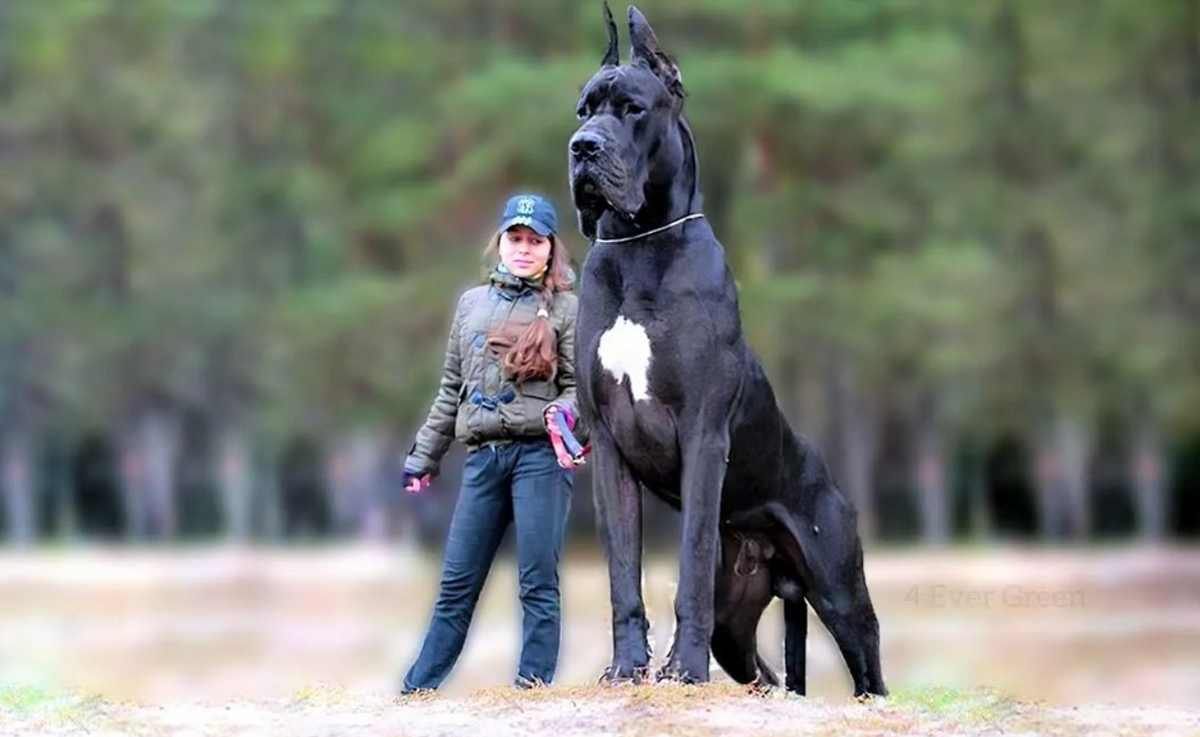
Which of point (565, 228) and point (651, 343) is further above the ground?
point (565, 228)

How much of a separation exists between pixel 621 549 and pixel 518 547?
0.96 m

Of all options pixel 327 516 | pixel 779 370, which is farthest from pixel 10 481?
pixel 779 370

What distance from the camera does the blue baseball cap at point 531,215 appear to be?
22.9 feet

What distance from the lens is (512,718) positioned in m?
5.53

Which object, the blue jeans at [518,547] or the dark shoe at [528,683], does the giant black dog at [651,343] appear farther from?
the blue jeans at [518,547]

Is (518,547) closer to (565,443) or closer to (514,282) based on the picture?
(565,443)

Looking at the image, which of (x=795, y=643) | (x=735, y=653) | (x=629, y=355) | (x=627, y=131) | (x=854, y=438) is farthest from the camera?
(x=854, y=438)

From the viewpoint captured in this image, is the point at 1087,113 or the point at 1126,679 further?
the point at 1087,113

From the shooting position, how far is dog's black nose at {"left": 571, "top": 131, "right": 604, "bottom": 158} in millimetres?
5789

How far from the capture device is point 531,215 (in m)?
6.97

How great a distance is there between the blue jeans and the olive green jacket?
116 millimetres

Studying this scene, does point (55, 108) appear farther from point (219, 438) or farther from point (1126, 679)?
point (1126, 679)

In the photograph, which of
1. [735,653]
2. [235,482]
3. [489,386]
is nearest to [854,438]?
[235,482]

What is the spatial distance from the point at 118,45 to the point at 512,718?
22.2 metres
